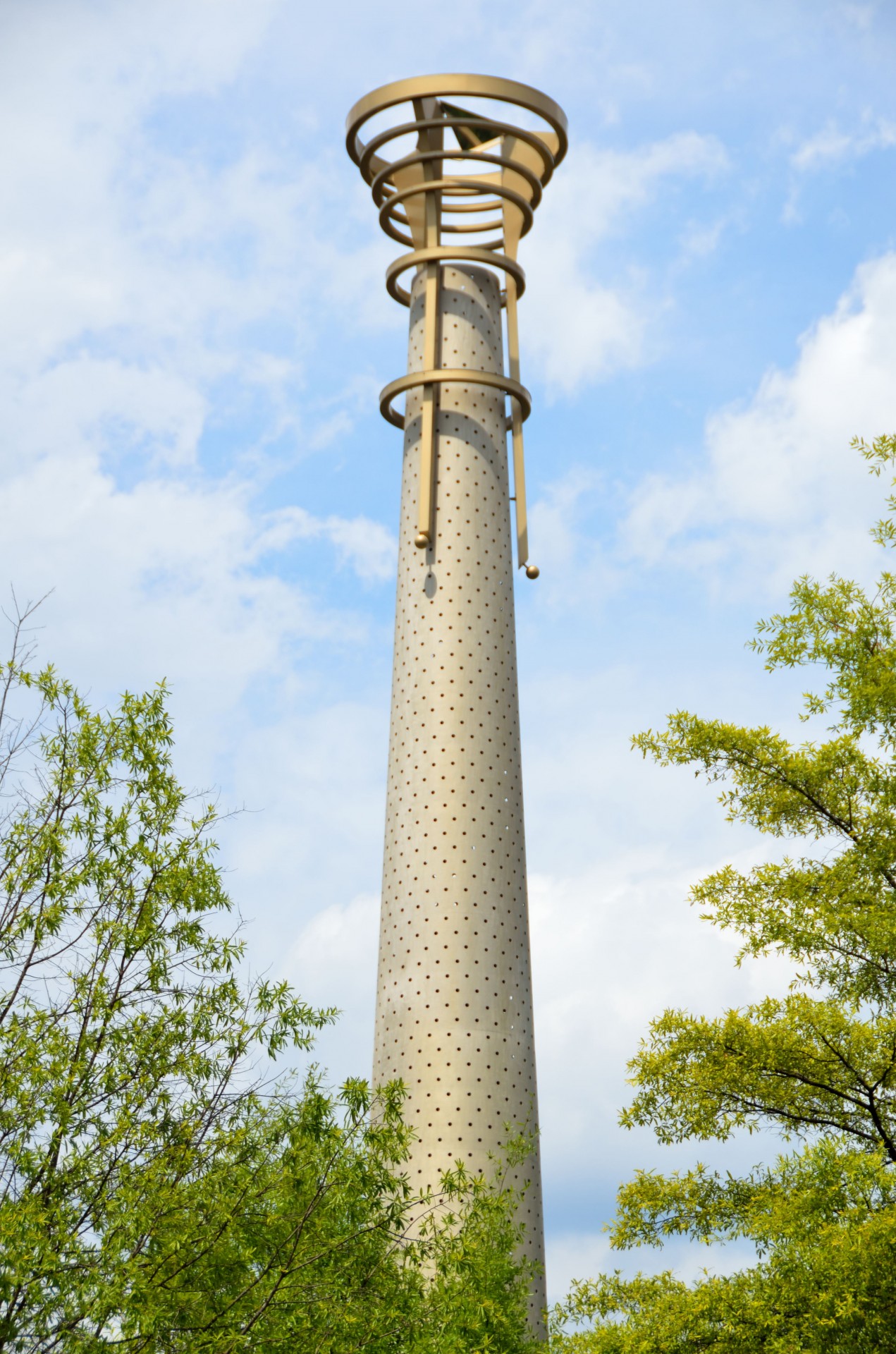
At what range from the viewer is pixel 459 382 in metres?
23.6

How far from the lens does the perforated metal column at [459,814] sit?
19.4 m

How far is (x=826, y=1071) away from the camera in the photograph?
1391 cm

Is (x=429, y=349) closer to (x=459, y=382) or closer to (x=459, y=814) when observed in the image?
(x=459, y=382)

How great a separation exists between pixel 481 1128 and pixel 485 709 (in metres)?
5.94

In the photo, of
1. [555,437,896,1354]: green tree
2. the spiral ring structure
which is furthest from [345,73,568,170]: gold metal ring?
[555,437,896,1354]: green tree

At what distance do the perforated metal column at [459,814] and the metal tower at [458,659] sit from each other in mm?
27

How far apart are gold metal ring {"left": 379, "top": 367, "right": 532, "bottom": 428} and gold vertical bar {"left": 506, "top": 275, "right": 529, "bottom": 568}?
0.16m

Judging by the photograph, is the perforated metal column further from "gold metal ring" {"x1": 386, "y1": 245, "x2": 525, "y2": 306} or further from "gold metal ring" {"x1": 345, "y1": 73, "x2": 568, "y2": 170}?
"gold metal ring" {"x1": 345, "y1": 73, "x2": 568, "y2": 170}

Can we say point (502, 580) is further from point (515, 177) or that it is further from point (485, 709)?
point (515, 177)

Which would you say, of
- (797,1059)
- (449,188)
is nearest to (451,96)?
(449,188)

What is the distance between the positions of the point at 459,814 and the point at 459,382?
7.27 meters

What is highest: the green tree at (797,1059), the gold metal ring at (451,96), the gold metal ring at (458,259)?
the gold metal ring at (451,96)

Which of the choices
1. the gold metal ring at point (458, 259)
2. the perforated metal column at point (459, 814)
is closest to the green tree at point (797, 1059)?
the perforated metal column at point (459, 814)

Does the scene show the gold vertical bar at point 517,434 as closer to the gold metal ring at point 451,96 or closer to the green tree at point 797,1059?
the gold metal ring at point 451,96
